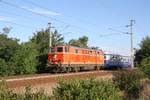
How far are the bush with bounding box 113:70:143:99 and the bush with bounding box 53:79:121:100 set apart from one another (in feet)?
26.9

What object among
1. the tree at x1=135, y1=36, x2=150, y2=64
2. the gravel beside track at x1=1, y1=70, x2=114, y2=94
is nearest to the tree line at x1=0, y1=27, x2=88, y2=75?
the gravel beside track at x1=1, y1=70, x2=114, y2=94

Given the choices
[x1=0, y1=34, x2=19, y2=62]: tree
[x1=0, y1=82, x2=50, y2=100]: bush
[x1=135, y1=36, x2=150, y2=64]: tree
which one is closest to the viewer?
[x1=0, y1=82, x2=50, y2=100]: bush

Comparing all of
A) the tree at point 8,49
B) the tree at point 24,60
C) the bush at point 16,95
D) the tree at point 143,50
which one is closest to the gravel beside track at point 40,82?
the bush at point 16,95

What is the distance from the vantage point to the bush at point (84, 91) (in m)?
10.7

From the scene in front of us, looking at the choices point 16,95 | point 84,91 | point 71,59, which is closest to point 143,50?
point 71,59

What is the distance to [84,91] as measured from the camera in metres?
10.9

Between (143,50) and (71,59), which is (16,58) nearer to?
(71,59)

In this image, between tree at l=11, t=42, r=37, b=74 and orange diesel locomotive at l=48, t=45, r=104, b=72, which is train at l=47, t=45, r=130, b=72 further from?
tree at l=11, t=42, r=37, b=74

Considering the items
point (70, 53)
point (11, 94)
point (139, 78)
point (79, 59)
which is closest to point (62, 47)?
point (70, 53)

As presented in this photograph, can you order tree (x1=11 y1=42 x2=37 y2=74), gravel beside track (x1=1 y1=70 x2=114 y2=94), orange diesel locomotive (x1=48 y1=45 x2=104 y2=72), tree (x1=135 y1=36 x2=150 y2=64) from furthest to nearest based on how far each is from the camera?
tree (x1=135 y1=36 x2=150 y2=64) < tree (x1=11 y1=42 x2=37 y2=74) < orange diesel locomotive (x1=48 y1=45 x2=104 y2=72) < gravel beside track (x1=1 y1=70 x2=114 y2=94)

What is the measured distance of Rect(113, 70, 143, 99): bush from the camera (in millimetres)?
20744

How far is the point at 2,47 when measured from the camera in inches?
1793

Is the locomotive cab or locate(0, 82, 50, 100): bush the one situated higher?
the locomotive cab

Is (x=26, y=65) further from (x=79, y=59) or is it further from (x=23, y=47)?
(x=79, y=59)
